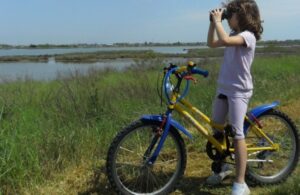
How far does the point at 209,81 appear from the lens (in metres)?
12.1

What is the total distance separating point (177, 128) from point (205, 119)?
336 millimetres

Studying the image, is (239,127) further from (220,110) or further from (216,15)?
(216,15)

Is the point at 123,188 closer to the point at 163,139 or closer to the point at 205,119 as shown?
the point at 163,139

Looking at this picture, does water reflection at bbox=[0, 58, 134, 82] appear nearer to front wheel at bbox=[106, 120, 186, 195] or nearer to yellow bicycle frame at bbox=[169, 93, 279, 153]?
front wheel at bbox=[106, 120, 186, 195]

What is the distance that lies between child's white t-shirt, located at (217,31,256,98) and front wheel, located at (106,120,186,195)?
0.64m

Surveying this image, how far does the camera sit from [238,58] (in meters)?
3.58

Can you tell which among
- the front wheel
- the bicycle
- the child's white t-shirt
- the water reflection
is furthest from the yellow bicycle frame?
the water reflection

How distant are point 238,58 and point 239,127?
602mm

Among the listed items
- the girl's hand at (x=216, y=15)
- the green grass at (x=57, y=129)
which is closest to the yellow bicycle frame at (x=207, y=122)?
the girl's hand at (x=216, y=15)

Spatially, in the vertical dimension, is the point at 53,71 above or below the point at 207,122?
below

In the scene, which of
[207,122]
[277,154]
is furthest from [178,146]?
[277,154]

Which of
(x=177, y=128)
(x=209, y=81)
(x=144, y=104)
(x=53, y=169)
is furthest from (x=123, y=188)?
(x=209, y=81)

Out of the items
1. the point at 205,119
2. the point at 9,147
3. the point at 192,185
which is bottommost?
the point at 192,185

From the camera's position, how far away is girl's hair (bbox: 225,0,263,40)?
3.54m
